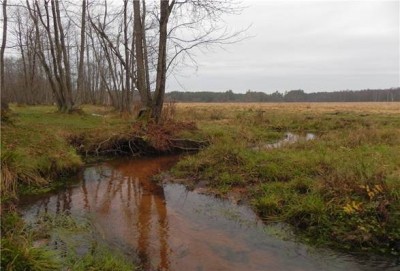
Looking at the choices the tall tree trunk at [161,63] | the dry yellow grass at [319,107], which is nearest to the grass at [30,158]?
the tall tree trunk at [161,63]

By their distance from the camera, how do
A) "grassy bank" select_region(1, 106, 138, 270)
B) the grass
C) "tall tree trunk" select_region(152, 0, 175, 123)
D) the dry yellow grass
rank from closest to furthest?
"grassy bank" select_region(1, 106, 138, 270) < the grass < "tall tree trunk" select_region(152, 0, 175, 123) < the dry yellow grass

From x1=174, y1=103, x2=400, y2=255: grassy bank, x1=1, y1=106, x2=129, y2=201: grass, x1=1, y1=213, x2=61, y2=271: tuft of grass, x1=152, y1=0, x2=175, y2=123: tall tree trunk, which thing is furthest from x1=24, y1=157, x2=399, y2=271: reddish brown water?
x1=152, y1=0, x2=175, y2=123: tall tree trunk

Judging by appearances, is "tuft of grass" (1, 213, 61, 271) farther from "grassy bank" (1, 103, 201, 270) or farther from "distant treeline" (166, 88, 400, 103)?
"distant treeline" (166, 88, 400, 103)

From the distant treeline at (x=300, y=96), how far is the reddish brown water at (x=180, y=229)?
108 meters

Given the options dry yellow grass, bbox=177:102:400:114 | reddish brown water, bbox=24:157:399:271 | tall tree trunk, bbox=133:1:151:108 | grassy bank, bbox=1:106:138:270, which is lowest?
reddish brown water, bbox=24:157:399:271

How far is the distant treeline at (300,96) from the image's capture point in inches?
4896

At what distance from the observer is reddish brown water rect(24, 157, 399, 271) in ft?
16.4

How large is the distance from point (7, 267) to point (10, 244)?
365 millimetres

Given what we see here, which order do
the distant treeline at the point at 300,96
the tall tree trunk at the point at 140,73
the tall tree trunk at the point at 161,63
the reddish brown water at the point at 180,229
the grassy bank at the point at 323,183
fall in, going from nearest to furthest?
the reddish brown water at the point at 180,229
the grassy bank at the point at 323,183
the tall tree trunk at the point at 161,63
the tall tree trunk at the point at 140,73
the distant treeline at the point at 300,96

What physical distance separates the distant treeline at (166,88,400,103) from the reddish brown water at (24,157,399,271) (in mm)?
108064

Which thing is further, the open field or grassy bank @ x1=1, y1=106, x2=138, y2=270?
the open field

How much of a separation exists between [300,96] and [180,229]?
138 metres

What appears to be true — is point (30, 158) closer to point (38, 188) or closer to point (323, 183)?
point (38, 188)

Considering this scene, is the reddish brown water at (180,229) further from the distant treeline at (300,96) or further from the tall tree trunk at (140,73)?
the distant treeline at (300,96)
